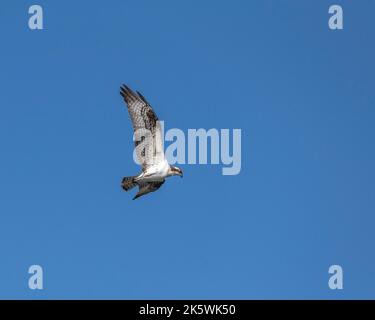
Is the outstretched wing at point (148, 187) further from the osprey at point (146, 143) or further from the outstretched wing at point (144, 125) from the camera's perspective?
the outstretched wing at point (144, 125)

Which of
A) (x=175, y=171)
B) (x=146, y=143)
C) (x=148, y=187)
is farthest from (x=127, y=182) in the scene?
(x=175, y=171)

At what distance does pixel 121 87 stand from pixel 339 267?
7149 mm

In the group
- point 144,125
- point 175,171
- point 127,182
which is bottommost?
point 127,182

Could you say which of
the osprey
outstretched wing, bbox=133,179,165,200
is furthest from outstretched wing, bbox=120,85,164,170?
outstretched wing, bbox=133,179,165,200

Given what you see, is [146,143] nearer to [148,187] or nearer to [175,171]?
[175,171]

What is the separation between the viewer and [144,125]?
24078 millimetres

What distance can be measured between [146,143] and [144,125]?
40 centimetres

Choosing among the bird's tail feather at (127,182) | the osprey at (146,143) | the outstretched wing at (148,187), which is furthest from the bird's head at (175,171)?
the bird's tail feather at (127,182)

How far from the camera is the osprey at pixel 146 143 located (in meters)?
24.0

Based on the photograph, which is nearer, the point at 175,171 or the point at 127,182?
the point at 127,182

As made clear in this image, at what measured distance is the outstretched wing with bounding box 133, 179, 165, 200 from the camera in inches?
977

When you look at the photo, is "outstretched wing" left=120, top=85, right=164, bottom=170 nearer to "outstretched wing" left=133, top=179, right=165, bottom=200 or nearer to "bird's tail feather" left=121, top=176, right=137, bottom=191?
"bird's tail feather" left=121, top=176, right=137, bottom=191
